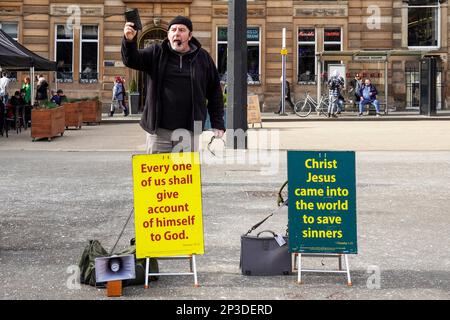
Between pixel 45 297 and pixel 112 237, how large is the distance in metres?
2.20

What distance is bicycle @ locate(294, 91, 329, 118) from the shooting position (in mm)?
34188

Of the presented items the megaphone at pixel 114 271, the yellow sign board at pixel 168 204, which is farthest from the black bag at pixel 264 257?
the megaphone at pixel 114 271

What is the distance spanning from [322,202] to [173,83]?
5.09ft

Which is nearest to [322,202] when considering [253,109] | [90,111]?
[253,109]

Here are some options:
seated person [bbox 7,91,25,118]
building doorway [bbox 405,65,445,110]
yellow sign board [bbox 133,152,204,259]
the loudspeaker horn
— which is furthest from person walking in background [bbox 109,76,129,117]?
the loudspeaker horn

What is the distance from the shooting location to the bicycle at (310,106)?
112 feet

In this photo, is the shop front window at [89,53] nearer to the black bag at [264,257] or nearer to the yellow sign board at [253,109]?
the yellow sign board at [253,109]

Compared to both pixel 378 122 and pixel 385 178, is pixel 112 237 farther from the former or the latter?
pixel 378 122

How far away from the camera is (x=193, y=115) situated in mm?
6375

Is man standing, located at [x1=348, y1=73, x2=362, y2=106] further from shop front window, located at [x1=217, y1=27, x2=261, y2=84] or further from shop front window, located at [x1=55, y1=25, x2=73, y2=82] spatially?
shop front window, located at [x1=55, y1=25, x2=73, y2=82]

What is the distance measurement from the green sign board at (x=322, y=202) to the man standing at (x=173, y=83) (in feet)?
3.27

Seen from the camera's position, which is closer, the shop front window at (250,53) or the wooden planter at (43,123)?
the wooden planter at (43,123)

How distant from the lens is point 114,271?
5.46 metres

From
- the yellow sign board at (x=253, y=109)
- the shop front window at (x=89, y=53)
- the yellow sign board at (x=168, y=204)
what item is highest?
the shop front window at (x=89, y=53)
